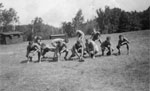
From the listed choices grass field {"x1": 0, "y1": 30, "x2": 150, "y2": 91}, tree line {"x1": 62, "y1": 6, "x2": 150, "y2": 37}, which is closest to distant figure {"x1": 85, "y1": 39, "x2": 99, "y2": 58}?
grass field {"x1": 0, "y1": 30, "x2": 150, "y2": 91}

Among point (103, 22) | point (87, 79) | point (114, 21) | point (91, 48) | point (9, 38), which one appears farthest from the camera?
point (103, 22)

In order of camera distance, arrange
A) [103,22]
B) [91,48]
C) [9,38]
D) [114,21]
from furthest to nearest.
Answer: [103,22]
[114,21]
[9,38]
[91,48]

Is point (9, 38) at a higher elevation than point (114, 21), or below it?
below

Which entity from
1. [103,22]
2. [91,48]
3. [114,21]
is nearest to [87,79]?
[91,48]

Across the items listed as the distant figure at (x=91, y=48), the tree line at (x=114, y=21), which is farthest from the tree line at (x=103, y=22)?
the distant figure at (x=91, y=48)

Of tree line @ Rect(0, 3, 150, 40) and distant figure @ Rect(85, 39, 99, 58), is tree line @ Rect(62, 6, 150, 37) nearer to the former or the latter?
tree line @ Rect(0, 3, 150, 40)

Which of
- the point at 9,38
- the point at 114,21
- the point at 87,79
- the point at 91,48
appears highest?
the point at 114,21

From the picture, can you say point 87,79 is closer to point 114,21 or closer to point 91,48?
point 91,48

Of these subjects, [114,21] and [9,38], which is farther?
[114,21]

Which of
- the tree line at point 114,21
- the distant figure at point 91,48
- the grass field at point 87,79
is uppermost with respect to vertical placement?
the tree line at point 114,21

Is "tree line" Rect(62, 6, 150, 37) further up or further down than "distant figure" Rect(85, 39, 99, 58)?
further up

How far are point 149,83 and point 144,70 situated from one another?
1527 millimetres

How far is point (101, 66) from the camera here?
9.27 metres

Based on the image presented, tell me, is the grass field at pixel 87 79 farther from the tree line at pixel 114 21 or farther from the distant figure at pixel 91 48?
the tree line at pixel 114 21
